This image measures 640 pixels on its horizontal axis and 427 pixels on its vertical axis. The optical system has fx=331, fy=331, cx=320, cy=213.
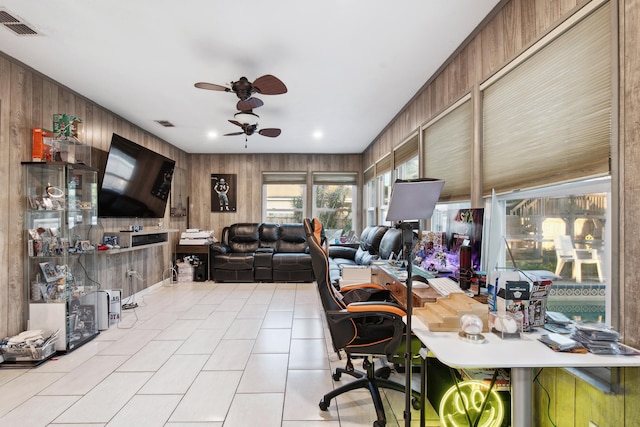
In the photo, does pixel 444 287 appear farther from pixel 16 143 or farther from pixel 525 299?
pixel 16 143

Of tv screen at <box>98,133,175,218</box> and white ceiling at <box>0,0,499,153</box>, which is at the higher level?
white ceiling at <box>0,0,499,153</box>

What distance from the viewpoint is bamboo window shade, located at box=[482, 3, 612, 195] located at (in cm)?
140

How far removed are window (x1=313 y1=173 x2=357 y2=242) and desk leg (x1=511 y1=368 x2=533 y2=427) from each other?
19.9 feet

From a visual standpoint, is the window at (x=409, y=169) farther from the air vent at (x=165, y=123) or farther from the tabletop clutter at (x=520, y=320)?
the air vent at (x=165, y=123)

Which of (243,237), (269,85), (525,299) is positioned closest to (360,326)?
(525,299)

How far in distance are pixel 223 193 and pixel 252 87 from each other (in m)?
4.51

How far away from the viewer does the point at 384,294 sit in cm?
256

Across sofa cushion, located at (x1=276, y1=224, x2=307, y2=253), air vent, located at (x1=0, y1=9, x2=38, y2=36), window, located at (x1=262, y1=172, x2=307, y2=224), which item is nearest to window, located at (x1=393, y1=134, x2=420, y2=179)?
sofa cushion, located at (x1=276, y1=224, x2=307, y2=253)

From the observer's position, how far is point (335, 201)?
291 inches

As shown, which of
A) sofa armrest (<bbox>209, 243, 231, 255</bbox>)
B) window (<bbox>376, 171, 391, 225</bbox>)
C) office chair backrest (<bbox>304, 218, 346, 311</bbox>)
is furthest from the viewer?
sofa armrest (<bbox>209, 243, 231, 255</bbox>)

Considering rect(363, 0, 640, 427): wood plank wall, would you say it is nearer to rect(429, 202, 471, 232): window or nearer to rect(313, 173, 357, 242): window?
rect(429, 202, 471, 232): window

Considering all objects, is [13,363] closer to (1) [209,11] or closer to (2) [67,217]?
(2) [67,217]

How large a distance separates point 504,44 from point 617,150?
1115 mm

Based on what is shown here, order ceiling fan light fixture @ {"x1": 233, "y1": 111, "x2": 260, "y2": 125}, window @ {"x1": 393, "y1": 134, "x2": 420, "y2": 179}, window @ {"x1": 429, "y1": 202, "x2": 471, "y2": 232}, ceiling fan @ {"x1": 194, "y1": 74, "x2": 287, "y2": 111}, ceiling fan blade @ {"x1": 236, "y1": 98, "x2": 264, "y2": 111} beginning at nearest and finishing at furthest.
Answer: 1. ceiling fan @ {"x1": 194, "y1": 74, "x2": 287, "y2": 111}
2. window @ {"x1": 429, "y1": 202, "x2": 471, "y2": 232}
3. ceiling fan blade @ {"x1": 236, "y1": 98, "x2": 264, "y2": 111}
4. ceiling fan light fixture @ {"x1": 233, "y1": 111, "x2": 260, "y2": 125}
5. window @ {"x1": 393, "y1": 134, "x2": 420, "y2": 179}
